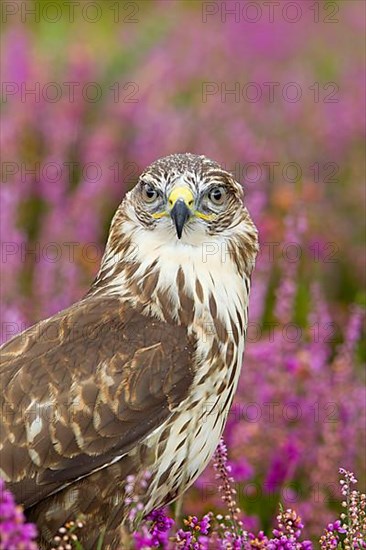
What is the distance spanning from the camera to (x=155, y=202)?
14.9ft

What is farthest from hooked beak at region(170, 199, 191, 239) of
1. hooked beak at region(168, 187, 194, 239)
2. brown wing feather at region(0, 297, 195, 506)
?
brown wing feather at region(0, 297, 195, 506)

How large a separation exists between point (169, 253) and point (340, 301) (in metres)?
3.98

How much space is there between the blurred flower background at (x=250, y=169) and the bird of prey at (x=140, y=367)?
1.29m

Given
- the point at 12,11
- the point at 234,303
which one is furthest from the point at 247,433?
the point at 12,11

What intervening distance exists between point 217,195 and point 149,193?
26 centimetres

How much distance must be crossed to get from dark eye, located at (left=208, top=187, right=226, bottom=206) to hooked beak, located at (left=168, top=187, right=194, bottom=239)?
15cm

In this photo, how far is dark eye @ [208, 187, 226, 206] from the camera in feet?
15.1

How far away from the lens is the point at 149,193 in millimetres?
4590

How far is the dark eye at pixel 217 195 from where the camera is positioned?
15.1ft

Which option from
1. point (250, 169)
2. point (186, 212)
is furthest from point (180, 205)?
point (250, 169)

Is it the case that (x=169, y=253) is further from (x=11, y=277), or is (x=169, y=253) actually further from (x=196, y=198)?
(x=11, y=277)

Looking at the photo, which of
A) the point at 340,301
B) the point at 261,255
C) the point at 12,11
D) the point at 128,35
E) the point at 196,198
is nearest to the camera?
the point at 196,198

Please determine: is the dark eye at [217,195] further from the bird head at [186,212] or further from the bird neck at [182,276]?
the bird neck at [182,276]

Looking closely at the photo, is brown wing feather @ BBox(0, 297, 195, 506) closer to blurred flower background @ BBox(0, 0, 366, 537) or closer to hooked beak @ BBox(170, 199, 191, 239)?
hooked beak @ BBox(170, 199, 191, 239)
